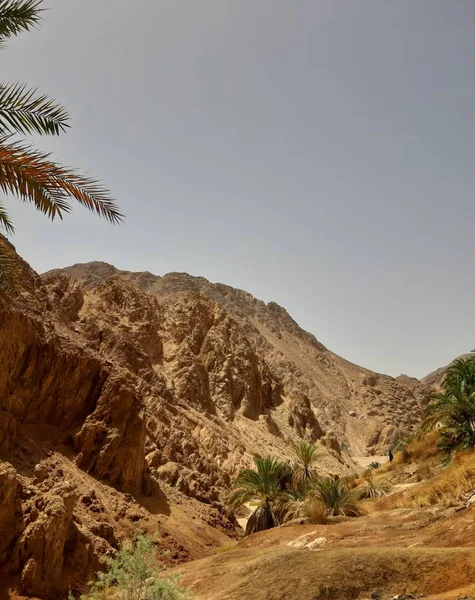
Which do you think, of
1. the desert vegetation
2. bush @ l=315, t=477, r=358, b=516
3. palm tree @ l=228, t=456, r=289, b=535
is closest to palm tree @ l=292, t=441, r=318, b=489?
the desert vegetation

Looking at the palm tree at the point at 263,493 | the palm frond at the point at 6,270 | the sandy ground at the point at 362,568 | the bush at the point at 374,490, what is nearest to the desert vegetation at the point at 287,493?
the palm tree at the point at 263,493

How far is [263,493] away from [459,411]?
9.58 m

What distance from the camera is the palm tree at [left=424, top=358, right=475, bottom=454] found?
1977cm

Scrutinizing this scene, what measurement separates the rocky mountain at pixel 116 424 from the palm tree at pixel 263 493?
104 inches

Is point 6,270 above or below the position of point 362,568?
above

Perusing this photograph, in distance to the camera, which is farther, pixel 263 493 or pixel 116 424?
pixel 116 424

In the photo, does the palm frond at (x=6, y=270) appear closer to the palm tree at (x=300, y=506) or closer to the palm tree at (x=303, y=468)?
the palm tree at (x=300, y=506)

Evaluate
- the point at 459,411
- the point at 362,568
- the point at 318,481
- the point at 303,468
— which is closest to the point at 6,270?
the point at 362,568

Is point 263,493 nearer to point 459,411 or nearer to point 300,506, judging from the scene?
point 300,506

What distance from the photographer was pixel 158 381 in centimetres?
4312

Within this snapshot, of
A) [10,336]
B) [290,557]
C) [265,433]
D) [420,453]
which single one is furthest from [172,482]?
[265,433]

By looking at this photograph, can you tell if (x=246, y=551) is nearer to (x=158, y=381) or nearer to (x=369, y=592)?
(x=369, y=592)

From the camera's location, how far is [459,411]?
20.3 metres

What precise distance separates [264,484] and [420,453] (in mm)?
10919
